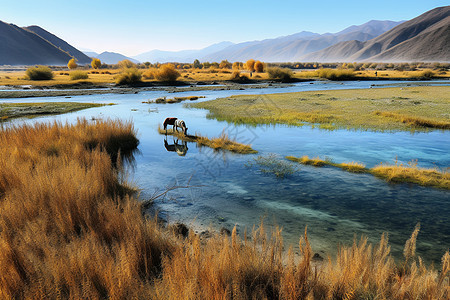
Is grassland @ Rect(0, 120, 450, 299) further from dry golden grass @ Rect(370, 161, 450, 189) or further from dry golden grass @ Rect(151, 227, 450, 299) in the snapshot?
dry golden grass @ Rect(370, 161, 450, 189)

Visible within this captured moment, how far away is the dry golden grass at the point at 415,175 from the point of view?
8609 mm

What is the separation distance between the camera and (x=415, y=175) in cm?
898

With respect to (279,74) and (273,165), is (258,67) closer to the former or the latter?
(279,74)

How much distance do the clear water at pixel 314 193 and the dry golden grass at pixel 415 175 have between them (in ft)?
1.25

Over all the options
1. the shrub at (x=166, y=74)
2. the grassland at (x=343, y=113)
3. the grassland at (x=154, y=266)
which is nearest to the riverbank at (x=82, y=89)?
the shrub at (x=166, y=74)

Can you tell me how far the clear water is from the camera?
614cm

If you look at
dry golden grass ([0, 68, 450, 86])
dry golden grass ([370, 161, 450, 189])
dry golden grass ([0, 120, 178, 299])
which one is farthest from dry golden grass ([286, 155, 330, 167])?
dry golden grass ([0, 68, 450, 86])

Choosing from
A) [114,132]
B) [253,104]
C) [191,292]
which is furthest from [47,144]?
[253,104]

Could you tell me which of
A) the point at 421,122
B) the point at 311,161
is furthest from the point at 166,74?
the point at 311,161

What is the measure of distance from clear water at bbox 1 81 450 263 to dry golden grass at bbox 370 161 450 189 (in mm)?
381

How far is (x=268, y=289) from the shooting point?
3.46 metres

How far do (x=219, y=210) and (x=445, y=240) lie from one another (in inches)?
201

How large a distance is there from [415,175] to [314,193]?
381cm

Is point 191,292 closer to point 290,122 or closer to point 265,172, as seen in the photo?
point 265,172
